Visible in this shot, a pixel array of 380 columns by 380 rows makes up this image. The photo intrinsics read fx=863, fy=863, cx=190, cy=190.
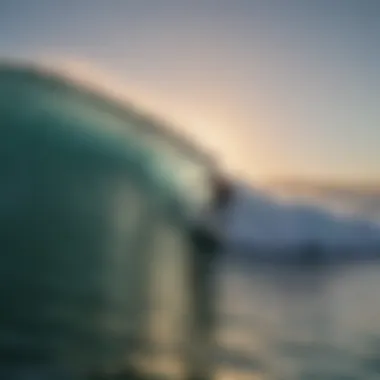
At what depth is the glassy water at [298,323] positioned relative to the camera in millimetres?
1163

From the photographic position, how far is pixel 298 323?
123 cm

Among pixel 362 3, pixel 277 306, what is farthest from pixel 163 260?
pixel 362 3

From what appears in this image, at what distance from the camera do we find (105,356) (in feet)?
3.82

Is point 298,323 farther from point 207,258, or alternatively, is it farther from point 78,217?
point 78,217

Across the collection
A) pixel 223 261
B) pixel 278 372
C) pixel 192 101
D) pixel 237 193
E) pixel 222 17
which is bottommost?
pixel 278 372

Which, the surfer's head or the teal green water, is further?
the surfer's head

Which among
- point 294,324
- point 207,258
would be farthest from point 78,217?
point 294,324

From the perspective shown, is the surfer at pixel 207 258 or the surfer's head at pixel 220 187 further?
the surfer's head at pixel 220 187

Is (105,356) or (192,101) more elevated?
(192,101)

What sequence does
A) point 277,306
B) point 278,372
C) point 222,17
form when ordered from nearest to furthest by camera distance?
point 278,372 → point 277,306 → point 222,17

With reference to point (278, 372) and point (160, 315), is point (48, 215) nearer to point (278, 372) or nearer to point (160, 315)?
point (160, 315)

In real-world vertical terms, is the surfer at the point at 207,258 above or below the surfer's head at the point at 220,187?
below

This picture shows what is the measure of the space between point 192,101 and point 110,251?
10.4 inches

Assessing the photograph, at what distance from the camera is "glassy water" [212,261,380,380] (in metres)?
1.16
